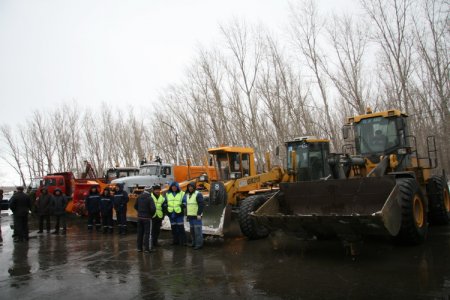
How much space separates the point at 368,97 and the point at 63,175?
71.4 feet

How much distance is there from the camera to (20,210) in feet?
40.9

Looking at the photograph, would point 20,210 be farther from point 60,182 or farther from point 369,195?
point 60,182

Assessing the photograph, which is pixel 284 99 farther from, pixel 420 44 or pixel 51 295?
pixel 51 295

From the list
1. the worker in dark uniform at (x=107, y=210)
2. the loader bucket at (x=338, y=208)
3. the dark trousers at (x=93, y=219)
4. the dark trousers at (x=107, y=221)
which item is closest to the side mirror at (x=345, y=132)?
the loader bucket at (x=338, y=208)

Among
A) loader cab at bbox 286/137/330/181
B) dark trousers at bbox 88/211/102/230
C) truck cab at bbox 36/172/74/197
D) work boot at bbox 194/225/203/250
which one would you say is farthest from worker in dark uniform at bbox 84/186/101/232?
truck cab at bbox 36/172/74/197

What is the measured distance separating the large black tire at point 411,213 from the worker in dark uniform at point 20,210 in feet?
37.2

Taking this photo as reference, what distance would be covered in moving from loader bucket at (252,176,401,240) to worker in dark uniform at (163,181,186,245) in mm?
2749

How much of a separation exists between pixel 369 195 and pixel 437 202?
162 inches

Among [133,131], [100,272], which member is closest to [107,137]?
[133,131]

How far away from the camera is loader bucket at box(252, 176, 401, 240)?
6766 mm

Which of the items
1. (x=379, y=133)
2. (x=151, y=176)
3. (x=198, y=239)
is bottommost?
(x=198, y=239)

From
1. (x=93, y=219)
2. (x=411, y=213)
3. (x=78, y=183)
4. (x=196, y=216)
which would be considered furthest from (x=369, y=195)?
(x=78, y=183)

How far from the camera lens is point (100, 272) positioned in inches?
294

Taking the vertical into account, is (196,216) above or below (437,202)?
above
